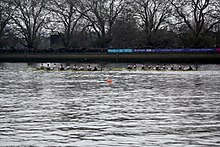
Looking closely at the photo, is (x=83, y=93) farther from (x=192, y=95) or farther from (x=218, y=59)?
(x=218, y=59)

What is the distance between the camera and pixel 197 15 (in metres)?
93.4

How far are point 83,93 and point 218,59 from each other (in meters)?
52.4

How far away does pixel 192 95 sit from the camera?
102 ft

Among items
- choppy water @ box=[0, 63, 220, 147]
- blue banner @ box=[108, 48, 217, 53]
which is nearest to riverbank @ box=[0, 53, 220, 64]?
blue banner @ box=[108, 48, 217, 53]

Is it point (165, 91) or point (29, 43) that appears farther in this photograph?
point (29, 43)

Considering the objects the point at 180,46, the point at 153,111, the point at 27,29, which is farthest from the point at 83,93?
the point at 27,29

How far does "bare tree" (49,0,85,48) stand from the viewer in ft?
328

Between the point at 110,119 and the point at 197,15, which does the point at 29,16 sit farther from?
the point at 110,119

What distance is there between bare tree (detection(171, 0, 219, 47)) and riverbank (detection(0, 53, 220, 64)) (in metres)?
4.67

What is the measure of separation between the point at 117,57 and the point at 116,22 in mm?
10228

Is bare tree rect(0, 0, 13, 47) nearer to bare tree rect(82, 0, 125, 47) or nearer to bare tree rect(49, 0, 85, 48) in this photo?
bare tree rect(49, 0, 85, 48)

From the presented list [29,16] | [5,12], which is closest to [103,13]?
[29,16]

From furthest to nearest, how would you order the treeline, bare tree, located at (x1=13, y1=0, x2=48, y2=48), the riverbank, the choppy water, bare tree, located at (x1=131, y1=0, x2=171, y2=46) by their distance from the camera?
1. bare tree, located at (x1=13, y1=0, x2=48, y2=48)
2. bare tree, located at (x1=131, y1=0, x2=171, y2=46)
3. the treeline
4. the riverbank
5. the choppy water

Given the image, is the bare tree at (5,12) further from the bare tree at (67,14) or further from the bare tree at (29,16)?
the bare tree at (67,14)
